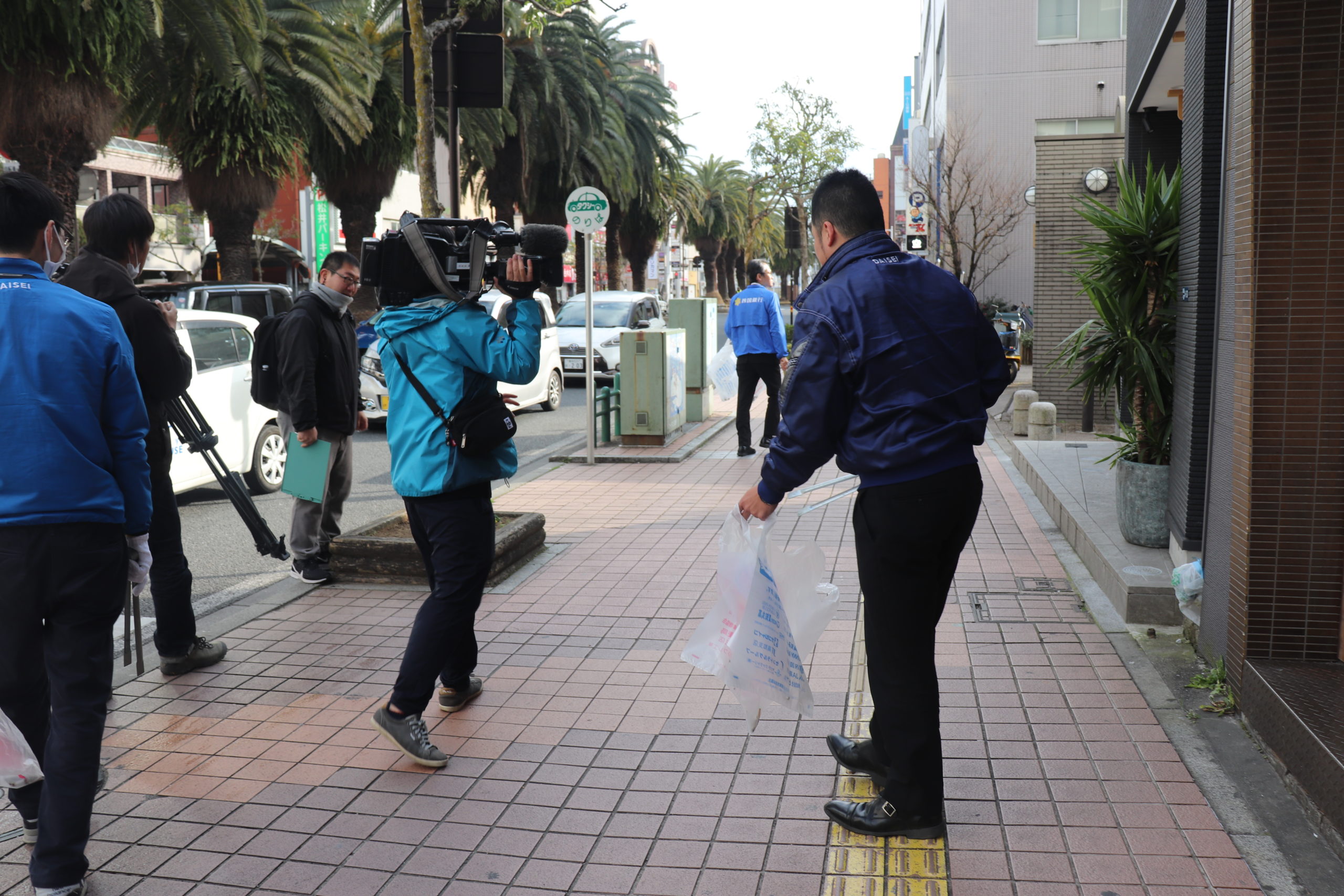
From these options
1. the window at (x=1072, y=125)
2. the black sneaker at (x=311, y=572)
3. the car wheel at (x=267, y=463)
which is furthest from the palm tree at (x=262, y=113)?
the window at (x=1072, y=125)

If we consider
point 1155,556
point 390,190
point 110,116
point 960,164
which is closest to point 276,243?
point 390,190

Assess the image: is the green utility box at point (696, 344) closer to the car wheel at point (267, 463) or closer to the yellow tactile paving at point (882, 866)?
the car wheel at point (267, 463)

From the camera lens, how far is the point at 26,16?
1288cm

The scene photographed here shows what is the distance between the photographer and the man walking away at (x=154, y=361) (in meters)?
4.34

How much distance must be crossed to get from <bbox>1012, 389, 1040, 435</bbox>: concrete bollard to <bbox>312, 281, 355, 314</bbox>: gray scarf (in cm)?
883

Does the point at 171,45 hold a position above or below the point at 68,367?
above

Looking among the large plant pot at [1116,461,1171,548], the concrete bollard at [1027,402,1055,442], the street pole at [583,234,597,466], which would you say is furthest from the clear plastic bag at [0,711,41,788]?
the concrete bollard at [1027,402,1055,442]

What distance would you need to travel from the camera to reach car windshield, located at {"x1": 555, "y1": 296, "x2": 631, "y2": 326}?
21219 mm

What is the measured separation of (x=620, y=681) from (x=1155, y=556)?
3161 millimetres

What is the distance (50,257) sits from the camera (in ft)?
11.3

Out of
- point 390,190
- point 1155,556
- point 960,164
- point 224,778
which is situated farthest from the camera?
point 960,164

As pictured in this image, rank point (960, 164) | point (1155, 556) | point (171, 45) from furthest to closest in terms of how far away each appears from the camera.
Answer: point (960, 164) < point (171, 45) < point (1155, 556)

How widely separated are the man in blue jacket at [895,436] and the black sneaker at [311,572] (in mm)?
4084

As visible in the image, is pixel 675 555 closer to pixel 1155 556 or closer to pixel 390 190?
pixel 1155 556
